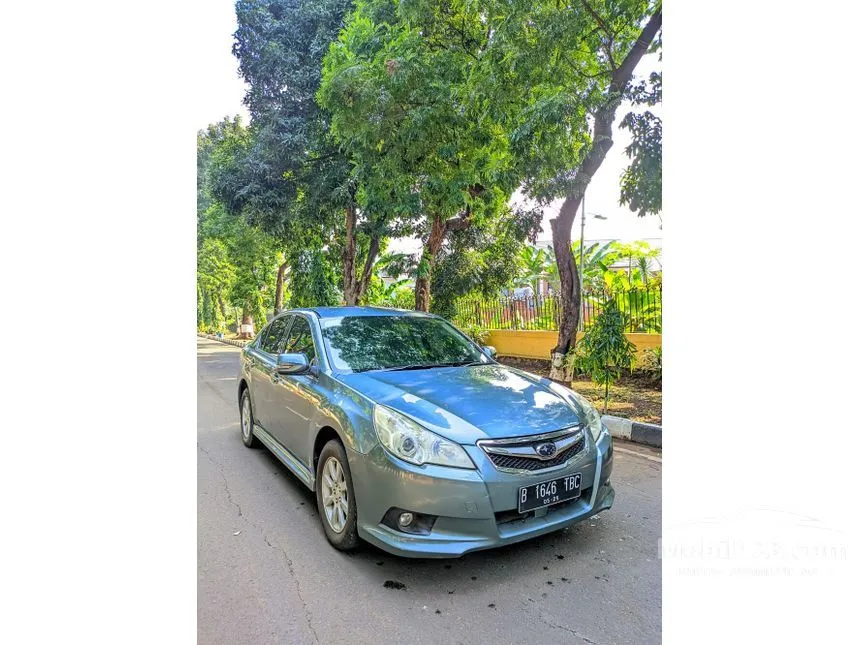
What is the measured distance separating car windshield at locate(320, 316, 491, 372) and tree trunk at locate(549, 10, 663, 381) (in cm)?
360

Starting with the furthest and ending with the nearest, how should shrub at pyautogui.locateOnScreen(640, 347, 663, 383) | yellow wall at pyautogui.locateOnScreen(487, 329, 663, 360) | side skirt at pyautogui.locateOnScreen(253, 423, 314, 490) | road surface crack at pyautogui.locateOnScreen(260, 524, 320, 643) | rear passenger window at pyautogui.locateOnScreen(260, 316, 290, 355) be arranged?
yellow wall at pyautogui.locateOnScreen(487, 329, 663, 360) < shrub at pyautogui.locateOnScreen(640, 347, 663, 383) < rear passenger window at pyautogui.locateOnScreen(260, 316, 290, 355) < side skirt at pyautogui.locateOnScreen(253, 423, 314, 490) < road surface crack at pyautogui.locateOnScreen(260, 524, 320, 643)

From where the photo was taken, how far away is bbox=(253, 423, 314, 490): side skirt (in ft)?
10.7

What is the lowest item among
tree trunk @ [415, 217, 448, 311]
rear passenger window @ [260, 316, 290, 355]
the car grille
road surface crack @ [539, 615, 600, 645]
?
road surface crack @ [539, 615, 600, 645]

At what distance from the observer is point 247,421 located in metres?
4.91

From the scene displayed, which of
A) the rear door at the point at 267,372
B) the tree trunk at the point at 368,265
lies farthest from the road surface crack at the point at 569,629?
the tree trunk at the point at 368,265

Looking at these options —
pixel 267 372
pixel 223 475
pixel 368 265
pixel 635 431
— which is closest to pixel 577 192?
pixel 635 431

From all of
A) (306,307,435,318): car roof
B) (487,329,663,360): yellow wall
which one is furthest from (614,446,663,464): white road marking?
(487,329,663,360): yellow wall

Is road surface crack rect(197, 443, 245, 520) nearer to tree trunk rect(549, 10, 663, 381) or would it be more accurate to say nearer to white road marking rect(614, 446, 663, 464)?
white road marking rect(614, 446, 663, 464)

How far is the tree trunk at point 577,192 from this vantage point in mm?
5988

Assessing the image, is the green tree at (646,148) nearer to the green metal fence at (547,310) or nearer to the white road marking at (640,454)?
the green metal fence at (547,310)

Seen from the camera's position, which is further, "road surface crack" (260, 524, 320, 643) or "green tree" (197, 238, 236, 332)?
"green tree" (197, 238, 236, 332)

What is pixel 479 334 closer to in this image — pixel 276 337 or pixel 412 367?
pixel 276 337
